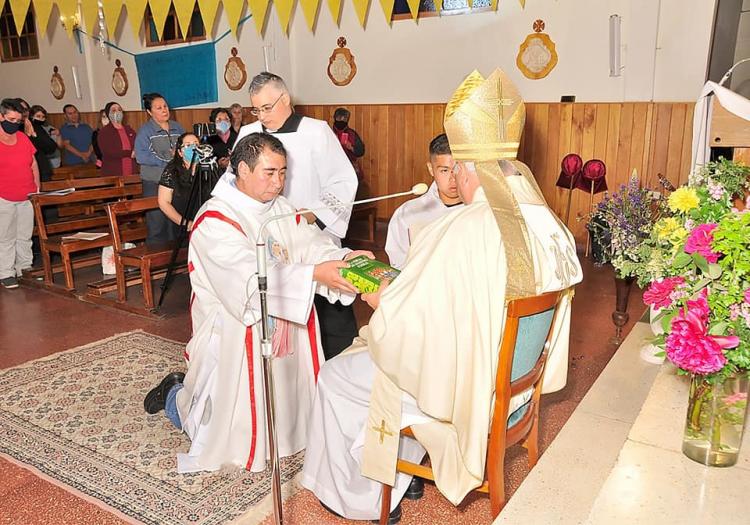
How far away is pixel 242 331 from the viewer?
2.73m

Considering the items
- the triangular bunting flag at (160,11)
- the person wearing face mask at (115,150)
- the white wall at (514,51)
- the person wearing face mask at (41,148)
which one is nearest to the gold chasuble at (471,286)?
the white wall at (514,51)

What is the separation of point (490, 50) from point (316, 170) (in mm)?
4404

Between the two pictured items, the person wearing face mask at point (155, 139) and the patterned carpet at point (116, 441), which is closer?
the patterned carpet at point (116, 441)

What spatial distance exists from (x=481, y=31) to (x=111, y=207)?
14.9 feet

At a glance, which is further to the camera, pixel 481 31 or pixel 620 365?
pixel 481 31

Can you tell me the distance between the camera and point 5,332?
4.71 meters

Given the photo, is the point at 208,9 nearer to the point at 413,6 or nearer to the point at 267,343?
the point at 413,6

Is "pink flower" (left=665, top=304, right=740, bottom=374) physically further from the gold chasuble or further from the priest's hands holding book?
the priest's hands holding book

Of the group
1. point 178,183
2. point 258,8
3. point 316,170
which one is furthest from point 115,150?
point 316,170

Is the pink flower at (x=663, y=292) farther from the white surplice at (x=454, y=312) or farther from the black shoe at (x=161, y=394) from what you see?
the black shoe at (x=161, y=394)

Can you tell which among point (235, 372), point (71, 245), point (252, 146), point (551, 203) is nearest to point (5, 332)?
point (71, 245)

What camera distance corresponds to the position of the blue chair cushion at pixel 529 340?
1966 millimetres

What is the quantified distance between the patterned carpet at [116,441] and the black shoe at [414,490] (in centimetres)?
47

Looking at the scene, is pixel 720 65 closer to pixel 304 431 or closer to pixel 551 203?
pixel 551 203
